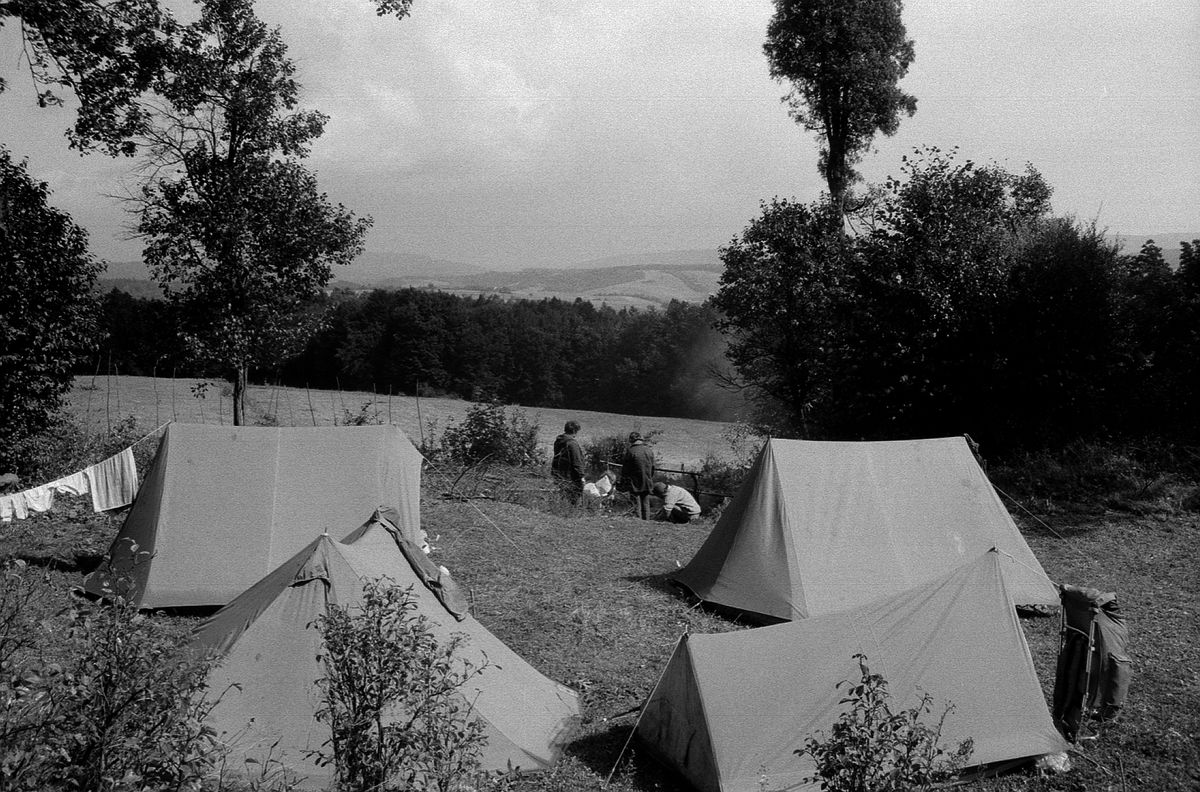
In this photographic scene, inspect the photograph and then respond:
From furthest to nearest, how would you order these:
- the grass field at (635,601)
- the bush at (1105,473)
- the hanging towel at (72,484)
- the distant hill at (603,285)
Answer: the distant hill at (603,285) → the bush at (1105,473) → the hanging towel at (72,484) → the grass field at (635,601)

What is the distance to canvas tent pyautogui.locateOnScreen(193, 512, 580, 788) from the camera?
5.84m

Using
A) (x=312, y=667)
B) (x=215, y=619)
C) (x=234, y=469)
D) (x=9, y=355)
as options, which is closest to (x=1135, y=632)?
(x=312, y=667)

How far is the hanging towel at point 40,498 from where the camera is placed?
12734 millimetres

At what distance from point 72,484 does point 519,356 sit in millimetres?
39463

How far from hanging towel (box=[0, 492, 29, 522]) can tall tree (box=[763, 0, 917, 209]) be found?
16.9 metres

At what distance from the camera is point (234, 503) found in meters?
9.84

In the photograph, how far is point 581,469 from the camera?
1579 centimetres

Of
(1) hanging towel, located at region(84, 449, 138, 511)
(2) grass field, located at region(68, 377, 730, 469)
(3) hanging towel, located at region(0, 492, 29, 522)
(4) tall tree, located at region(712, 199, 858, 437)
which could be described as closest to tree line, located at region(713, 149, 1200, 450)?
(4) tall tree, located at region(712, 199, 858, 437)

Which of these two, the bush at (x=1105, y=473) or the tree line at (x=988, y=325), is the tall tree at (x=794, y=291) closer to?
the tree line at (x=988, y=325)

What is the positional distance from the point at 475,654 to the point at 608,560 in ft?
17.6

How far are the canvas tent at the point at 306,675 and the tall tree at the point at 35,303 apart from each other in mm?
10518

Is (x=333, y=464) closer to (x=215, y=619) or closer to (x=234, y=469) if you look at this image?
(x=234, y=469)

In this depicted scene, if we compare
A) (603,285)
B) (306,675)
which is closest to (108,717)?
(306,675)

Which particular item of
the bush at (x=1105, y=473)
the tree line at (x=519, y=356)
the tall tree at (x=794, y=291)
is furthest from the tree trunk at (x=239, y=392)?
the tree line at (x=519, y=356)
